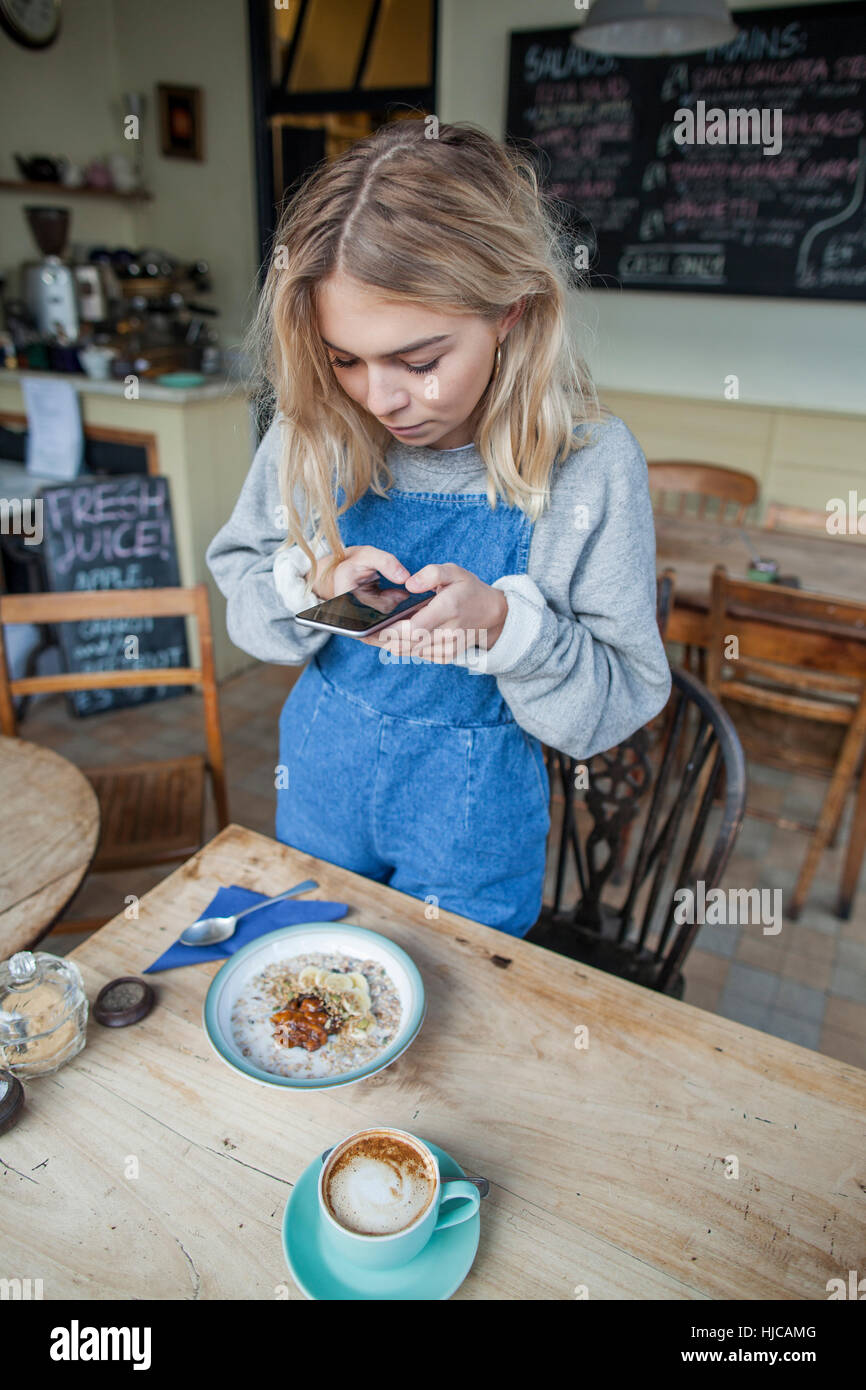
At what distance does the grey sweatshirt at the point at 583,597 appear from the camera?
1019 mm

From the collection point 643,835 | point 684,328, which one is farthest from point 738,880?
point 684,328

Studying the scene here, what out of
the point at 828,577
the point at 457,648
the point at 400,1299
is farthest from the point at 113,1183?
the point at 828,577

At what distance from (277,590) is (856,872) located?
1956 millimetres

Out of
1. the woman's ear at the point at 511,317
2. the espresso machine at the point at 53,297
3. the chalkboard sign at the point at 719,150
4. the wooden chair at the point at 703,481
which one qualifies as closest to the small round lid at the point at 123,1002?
the woman's ear at the point at 511,317

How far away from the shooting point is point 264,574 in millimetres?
1183

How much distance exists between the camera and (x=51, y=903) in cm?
117

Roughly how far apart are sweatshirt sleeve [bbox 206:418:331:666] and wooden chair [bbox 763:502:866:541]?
7.14 ft

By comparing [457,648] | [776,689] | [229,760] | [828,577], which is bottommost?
[229,760]

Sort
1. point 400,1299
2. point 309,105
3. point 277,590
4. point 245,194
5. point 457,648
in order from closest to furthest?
point 400,1299 → point 457,648 → point 277,590 → point 309,105 → point 245,194

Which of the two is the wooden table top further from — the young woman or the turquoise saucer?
the turquoise saucer

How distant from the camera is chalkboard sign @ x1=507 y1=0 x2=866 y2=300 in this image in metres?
A: 3.24

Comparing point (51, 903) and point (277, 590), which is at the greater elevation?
point (277, 590)

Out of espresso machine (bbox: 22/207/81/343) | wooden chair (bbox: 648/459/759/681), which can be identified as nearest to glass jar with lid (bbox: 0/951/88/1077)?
wooden chair (bbox: 648/459/759/681)
